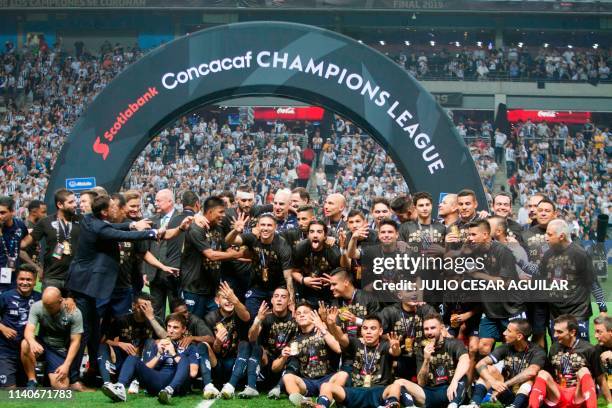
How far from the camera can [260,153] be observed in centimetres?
3309

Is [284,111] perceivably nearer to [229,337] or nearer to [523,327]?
[229,337]

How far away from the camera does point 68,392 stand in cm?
866

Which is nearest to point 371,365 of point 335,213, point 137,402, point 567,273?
point 335,213

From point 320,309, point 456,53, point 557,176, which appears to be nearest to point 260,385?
point 320,309

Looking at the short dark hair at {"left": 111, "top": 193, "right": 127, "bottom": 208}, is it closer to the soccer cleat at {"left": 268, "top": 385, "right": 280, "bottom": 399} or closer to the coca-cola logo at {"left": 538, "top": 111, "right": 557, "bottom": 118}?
the soccer cleat at {"left": 268, "top": 385, "right": 280, "bottom": 399}

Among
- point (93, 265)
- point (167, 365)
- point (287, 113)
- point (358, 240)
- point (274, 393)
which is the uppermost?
point (287, 113)

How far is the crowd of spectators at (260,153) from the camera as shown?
1170 inches

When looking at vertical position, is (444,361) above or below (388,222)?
below

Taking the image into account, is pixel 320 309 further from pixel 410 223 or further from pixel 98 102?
pixel 98 102

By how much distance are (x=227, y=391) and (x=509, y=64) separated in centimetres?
3235

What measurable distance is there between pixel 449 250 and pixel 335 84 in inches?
89.1

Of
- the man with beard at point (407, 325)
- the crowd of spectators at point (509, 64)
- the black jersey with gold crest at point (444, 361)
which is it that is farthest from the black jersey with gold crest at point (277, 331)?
the crowd of spectators at point (509, 64)

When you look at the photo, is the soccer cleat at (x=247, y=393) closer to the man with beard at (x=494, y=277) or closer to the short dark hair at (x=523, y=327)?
the man with beard at (x=494, y=277)

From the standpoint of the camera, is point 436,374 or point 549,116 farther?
point 549,116
